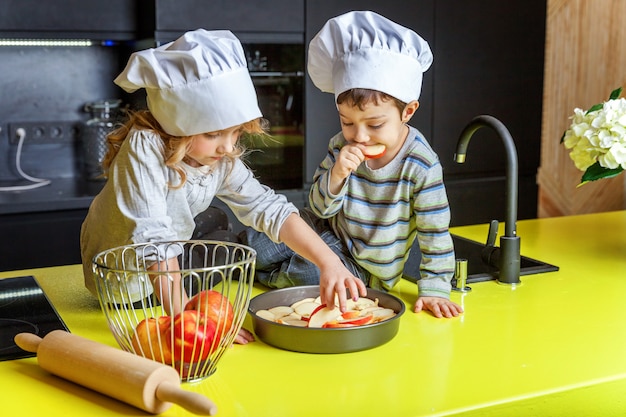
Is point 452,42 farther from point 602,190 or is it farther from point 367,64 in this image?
point 367,64

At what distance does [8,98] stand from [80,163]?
34 cm

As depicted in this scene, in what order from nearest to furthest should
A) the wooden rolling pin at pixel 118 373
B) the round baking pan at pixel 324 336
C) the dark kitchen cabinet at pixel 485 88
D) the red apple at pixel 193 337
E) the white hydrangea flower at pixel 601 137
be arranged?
1. the wooden rolling pin at pixel 118 373
2. the red apple at pixel 193 337
3. the round baking pan at pixel 324 336
4. the white hydrangea flower at pixel 601 137
5. the dark kitchen cabinet at pixel 485 88

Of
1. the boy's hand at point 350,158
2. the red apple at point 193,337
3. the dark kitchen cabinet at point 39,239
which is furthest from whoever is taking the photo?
the dark kitchen cabinet at point 39,239

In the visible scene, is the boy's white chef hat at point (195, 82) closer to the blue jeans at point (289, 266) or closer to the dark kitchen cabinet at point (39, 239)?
the blue jeans at point (289, 266)

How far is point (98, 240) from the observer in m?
1.39

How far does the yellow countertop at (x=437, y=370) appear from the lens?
38.1 inches

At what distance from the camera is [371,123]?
1.42 meters

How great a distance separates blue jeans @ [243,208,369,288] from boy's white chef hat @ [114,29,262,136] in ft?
1.17

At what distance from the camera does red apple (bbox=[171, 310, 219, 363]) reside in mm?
995

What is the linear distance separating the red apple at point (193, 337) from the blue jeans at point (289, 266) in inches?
20.5

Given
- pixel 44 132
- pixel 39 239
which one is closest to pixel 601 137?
pixel 39 239

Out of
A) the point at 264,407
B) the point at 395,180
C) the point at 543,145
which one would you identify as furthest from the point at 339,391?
the point at 543,145

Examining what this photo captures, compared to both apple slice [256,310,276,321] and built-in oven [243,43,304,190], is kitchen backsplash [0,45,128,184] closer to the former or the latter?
built-in oven [243,43,304,190]

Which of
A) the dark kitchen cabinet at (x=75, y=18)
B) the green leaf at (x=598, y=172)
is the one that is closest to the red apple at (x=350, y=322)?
the green leaf at (x=598, y=172)
